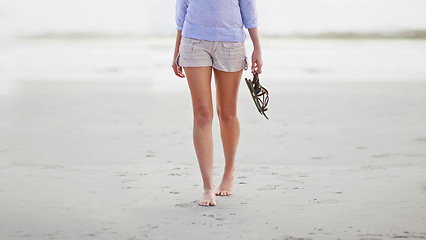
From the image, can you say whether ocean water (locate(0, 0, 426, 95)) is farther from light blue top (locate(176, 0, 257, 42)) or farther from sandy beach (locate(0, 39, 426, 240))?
light blue top (locate(176, 0, 257, 42))

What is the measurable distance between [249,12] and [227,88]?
47cm

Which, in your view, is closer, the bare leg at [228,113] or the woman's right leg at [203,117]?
the woman's right leg at [203,117]

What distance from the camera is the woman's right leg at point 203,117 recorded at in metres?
3.82

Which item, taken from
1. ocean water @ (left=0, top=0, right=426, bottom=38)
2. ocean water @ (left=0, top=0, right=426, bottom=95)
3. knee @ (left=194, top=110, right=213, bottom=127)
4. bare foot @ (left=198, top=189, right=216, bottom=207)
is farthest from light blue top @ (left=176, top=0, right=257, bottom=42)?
ocean water @ (left=0, top=0, right=426, bottom=38)

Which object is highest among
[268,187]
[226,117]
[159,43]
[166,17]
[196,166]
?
[226,117]

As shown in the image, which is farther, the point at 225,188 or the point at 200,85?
the point at 225,188

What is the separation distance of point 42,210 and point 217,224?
1.03m

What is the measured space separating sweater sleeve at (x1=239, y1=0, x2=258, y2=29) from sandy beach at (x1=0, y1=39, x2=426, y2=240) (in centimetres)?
108

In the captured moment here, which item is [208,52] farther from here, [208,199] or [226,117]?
[208,199]

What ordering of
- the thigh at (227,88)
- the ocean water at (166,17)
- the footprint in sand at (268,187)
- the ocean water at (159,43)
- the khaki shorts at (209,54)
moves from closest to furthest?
the khaki shorts at (209,54) → the thigh at (227,88) → the footprint in sand at (268,187) → the ocean water at (159,43) → the ocean water at (166,17)

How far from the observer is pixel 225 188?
4.20 m

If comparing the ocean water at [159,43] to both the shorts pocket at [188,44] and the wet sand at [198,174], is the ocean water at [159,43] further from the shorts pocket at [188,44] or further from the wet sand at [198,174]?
the shorts pocket at [188,44]

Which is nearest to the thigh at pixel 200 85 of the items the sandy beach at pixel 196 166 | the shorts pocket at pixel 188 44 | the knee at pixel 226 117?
the shorts pocket at pixel 188 44

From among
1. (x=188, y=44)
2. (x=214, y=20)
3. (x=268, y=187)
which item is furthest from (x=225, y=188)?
(x=214, y=20)
